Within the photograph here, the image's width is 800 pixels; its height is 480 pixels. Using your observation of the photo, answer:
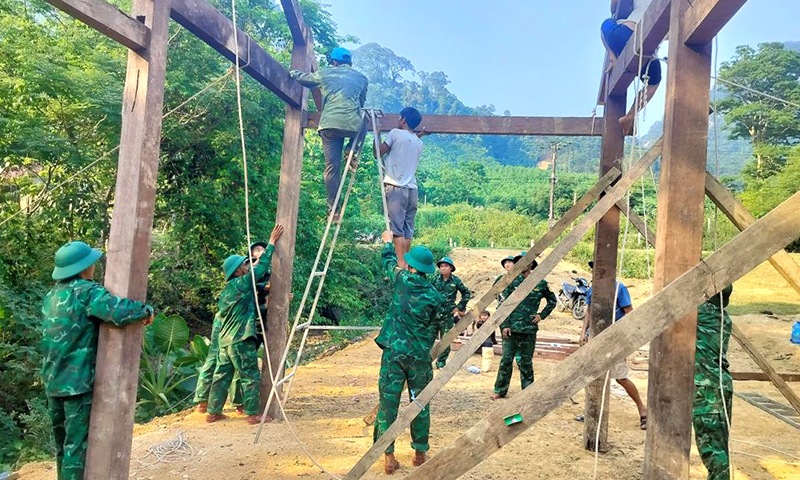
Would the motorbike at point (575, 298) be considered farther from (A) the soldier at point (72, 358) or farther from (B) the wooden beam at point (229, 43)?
(A) the soldier at point (72, 358)

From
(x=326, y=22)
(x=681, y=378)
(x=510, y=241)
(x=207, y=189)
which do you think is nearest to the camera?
(x=681, y=378)

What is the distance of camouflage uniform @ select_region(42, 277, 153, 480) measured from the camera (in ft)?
9.41

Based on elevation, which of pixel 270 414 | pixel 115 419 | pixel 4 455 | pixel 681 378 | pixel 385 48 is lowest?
pixel 4 455

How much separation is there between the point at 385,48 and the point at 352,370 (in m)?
105

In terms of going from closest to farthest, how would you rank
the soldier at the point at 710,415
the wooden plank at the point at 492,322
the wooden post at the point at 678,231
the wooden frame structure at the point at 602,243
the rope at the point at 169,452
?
the wooden frame structure at the point at 602,243 < the wooden post at the point at 678,231 < the wooden plank at the point at 492,322 < the soldier at the point at 710,415 < the rope at the point at 169,452

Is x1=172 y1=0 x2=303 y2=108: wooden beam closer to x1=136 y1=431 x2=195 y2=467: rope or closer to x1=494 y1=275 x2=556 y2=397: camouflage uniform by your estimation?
x1=136 y1=431 x2=195 y2=467: rope

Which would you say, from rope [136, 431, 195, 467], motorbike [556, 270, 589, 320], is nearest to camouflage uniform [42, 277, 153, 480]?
rope [136, 431, 195, 467]

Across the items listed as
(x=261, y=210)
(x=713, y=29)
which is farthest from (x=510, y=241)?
(x=713, y=29)

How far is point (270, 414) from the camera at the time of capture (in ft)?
17.8

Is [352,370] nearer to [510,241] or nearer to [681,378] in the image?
[681,378]

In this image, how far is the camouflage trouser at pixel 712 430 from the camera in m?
3.17

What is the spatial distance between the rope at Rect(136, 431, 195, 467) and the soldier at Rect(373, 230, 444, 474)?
A: 5.56 ft

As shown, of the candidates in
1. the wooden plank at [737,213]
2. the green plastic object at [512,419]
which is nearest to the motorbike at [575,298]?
the wooden plank at [737,213]

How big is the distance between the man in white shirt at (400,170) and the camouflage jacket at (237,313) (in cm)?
149
